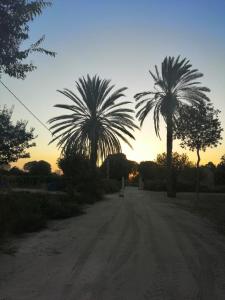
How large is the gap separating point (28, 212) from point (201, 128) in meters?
22.7

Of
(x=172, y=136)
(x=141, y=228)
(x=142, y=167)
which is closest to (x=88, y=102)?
(x=172, y=136)

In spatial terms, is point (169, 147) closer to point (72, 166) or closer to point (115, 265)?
point (72, 166)

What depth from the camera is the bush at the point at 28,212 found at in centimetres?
1448

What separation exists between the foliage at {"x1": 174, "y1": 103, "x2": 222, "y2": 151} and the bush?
16906 mm

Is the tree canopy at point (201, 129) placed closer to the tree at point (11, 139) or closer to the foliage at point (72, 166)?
the foliage at point (72, 166)

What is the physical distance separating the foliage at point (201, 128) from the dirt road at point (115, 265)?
840 inches

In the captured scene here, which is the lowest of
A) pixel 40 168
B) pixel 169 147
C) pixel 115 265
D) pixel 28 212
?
pixel 115 265

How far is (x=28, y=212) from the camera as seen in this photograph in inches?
645

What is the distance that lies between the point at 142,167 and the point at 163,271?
10663 cm

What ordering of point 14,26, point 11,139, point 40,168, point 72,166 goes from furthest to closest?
point 40,168
point 72,166
point 11,139
point 14,26

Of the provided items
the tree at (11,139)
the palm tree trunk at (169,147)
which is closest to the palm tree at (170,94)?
the palm tree trunk at (169,147)

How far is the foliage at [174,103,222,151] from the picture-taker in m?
36.3

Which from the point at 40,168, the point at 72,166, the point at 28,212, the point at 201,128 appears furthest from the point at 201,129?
the point at 40,168

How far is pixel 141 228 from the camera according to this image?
15.7 metres
